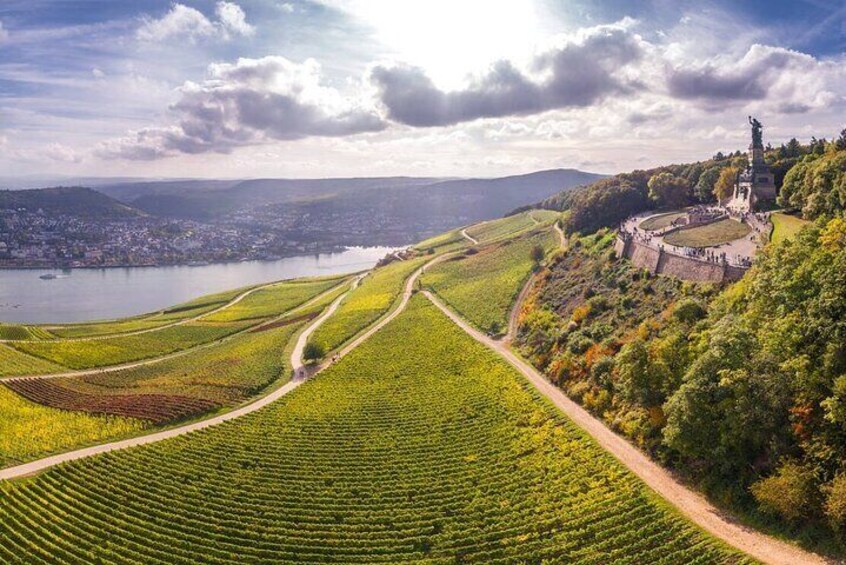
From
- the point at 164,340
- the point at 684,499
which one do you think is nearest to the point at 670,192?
the point at 684,499

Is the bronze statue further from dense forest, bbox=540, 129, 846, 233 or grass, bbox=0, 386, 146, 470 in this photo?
grass, bbox=0, 386, 146, 470

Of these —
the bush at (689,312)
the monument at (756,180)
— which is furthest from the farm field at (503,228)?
the bush at (689,312)

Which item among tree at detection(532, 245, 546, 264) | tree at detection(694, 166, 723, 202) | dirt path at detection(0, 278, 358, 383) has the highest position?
tree at detection(694, 166, 723, 202)

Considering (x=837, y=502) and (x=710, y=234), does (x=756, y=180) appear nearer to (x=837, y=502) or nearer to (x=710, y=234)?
(x=710, y=234)

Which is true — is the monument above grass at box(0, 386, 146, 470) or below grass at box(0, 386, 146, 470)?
above

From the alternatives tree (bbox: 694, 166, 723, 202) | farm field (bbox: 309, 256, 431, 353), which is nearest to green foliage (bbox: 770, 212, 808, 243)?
tree (bbox: 694, 166, 723, 202)

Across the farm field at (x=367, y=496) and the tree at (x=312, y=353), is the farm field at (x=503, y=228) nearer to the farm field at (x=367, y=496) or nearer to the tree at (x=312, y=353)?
the tree at (x=312, y=353)
